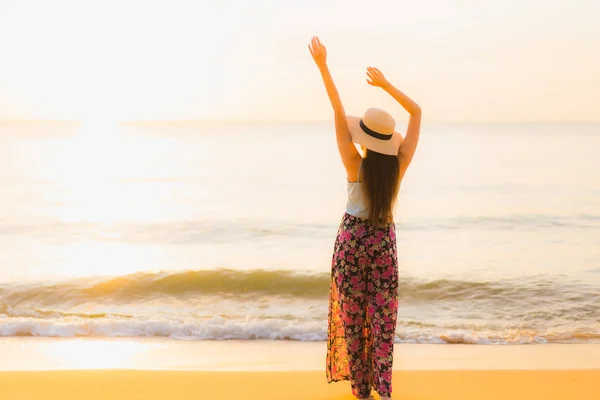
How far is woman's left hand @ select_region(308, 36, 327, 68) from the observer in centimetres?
386

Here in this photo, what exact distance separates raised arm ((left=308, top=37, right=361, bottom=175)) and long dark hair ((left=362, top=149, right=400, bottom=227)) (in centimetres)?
7

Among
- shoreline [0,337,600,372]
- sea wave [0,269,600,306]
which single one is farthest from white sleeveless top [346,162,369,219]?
sea wave [0,269,600,306]

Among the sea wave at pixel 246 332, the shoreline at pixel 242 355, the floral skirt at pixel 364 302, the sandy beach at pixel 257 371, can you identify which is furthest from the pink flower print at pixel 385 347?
the sea wave at pixel 246 332

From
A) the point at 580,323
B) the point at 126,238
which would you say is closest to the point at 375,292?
the point at 580,323

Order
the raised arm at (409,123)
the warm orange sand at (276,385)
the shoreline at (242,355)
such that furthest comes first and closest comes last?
the shoreline at (242,355) < the warm orange sand at (276,385) < the raised arm at (409,123)

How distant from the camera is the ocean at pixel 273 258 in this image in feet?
26.6

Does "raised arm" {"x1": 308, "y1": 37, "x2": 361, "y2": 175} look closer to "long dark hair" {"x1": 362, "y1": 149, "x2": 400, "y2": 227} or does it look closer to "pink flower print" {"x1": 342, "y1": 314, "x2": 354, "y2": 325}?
"long dark hair" {"x1": 362, "y1": 149, "x2": 400, "y2": 227}

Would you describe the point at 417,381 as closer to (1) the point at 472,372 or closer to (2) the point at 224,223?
(1) the point at 472,372

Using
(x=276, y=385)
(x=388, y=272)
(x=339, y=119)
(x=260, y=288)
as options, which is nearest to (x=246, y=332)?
(x=276, y=385)

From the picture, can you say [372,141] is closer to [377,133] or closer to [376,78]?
[377,133]

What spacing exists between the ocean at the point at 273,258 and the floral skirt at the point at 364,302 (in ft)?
10.2

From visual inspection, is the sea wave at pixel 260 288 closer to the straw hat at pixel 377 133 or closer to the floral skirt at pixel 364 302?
the floral skirt at pixel 364 302

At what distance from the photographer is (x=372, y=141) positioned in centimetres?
378

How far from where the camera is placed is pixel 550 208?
19.8 m
